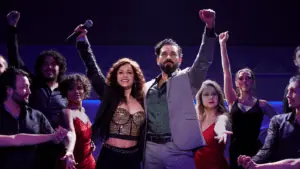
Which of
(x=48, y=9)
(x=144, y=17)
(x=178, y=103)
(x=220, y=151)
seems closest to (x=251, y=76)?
(x=220, y=151)

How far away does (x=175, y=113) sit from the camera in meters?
2.85

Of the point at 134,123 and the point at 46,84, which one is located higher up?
the point at 46,84

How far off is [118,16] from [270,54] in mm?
2014

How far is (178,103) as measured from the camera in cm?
287

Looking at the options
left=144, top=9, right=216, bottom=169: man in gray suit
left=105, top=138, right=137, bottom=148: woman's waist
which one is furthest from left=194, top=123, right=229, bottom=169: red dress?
left=105, top=138, right=137, bottom=148: woman's waist

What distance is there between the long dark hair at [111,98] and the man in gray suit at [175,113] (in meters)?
0.16

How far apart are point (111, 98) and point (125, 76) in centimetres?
20

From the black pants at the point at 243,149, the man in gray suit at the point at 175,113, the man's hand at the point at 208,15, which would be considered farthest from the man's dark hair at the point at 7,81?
the black pants at the point at 243,149

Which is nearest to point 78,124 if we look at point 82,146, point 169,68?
point 82,146

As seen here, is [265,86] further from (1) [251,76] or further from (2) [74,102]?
(2) [74,102]

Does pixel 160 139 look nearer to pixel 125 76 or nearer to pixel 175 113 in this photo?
pixel 175 113

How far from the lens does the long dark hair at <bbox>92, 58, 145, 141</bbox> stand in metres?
2.96

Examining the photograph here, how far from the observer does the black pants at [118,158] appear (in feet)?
9.26

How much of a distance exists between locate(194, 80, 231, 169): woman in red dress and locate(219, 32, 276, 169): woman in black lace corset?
0.18 m
